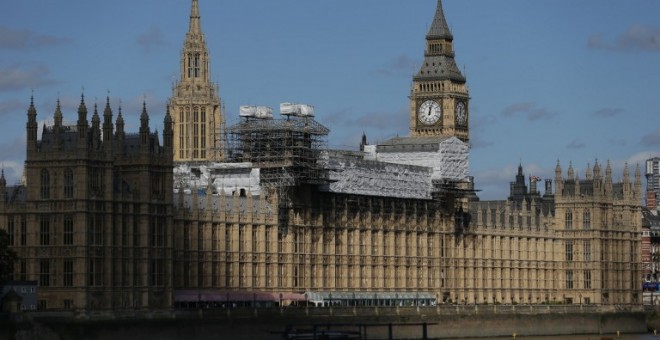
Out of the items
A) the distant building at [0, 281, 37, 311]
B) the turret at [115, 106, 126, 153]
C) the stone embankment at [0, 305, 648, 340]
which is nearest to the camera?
the stone embankment at [0, 305, 648, 340]

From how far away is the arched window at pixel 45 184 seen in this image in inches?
6732

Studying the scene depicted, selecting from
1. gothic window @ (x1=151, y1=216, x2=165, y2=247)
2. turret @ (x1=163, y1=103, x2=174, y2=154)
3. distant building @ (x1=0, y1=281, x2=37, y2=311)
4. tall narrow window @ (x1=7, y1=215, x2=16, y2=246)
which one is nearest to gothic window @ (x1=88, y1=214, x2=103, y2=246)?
distant building @ (x1=0, y1=281, x2=37, y2=311)

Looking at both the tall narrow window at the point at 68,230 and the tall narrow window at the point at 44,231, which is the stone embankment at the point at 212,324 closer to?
the tall narrow window at the point at 68,230

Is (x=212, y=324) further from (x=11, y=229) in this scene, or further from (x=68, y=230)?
(x=11, y=229)

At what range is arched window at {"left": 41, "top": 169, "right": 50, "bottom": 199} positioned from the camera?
171000 mm

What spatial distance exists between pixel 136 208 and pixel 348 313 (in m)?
30.0

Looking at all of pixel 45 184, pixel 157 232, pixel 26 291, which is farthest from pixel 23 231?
pixel 157 232

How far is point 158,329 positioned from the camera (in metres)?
170

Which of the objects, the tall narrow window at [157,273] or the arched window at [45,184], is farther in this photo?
the tall narrow window at [157,273]

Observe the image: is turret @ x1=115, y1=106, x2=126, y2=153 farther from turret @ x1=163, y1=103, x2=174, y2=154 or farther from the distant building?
the distant building

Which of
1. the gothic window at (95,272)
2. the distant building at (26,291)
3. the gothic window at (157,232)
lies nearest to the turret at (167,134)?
the gothic window at (157,232)

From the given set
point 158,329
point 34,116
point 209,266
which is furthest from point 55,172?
point 209,266

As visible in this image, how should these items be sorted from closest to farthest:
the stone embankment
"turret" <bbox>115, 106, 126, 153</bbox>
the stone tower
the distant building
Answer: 1. the stone embankment
2. the distant building
3. the stone tower
4. "turret" <bbox>115, 106, 126, 153</bbox>

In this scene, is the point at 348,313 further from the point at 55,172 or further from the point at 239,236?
the point at 55,172
